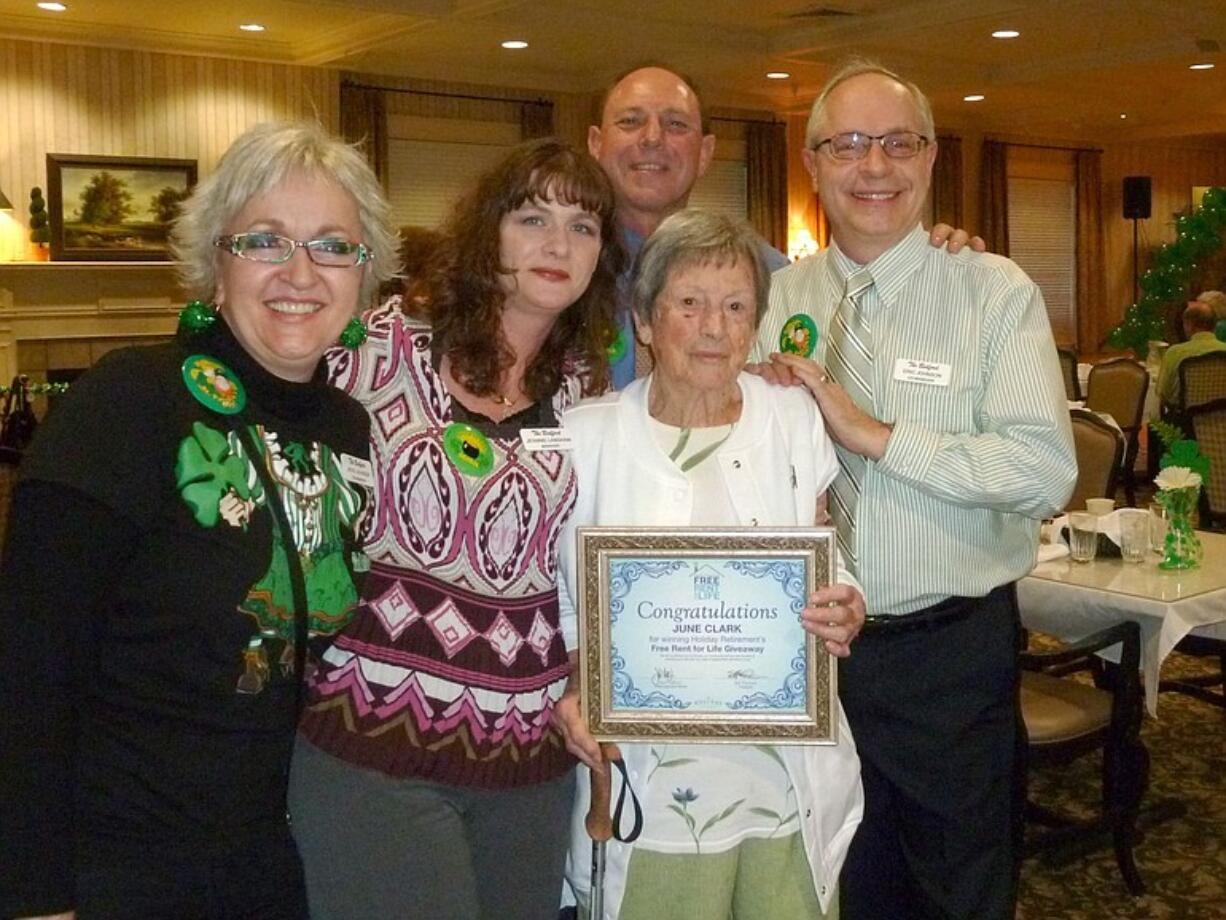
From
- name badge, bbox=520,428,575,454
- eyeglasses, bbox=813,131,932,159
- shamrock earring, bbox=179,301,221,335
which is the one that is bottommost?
name badge, bbox=520,428,575,454

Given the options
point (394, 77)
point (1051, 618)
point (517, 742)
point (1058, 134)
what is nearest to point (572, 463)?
point (517, 742)

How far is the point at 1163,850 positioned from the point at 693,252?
3.08 m

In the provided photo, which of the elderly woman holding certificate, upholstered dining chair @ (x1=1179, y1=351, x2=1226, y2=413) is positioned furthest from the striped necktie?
upholstered dining chair @ (x1=1179, y1=351, x2=1226, y2=413)

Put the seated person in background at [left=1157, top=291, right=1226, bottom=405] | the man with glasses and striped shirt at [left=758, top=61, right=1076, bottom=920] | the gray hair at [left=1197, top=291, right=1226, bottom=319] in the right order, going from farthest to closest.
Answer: the gray hair at [left=1197, top=291, right=1226, bottom=319], the seated person in background at [left=1157, top=291, right=1226, bottom=405], the man with glasses and striped shirt at [left=758, top=61, right=1076, bottom=920]

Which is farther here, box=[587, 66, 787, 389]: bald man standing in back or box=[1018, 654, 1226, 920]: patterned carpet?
box=[1018, 654, 1226, 920]: patterned carpet

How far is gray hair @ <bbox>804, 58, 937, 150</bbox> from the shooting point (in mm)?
2490

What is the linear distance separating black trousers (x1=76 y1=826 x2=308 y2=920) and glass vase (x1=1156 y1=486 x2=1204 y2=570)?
3316 millimetres

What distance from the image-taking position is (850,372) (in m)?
2.50

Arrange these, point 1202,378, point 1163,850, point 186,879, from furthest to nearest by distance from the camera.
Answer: point 1202,378
point 1163,850
point 186,879

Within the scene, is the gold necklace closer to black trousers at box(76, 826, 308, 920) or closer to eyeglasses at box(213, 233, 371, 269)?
eyeglasses at box(213, 233, 371, 269)

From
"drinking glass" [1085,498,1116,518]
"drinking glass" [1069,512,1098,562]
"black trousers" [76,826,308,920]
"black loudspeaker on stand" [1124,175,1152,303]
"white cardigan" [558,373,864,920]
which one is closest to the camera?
"black trousers" [76,826,308,920]

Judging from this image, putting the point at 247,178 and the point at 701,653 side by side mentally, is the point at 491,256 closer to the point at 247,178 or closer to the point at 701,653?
the point at 247,178

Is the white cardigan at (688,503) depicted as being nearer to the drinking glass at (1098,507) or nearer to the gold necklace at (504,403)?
the gold necklace at (504,403)

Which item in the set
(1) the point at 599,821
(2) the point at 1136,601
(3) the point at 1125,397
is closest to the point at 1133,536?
(2) the point at 1136,601
